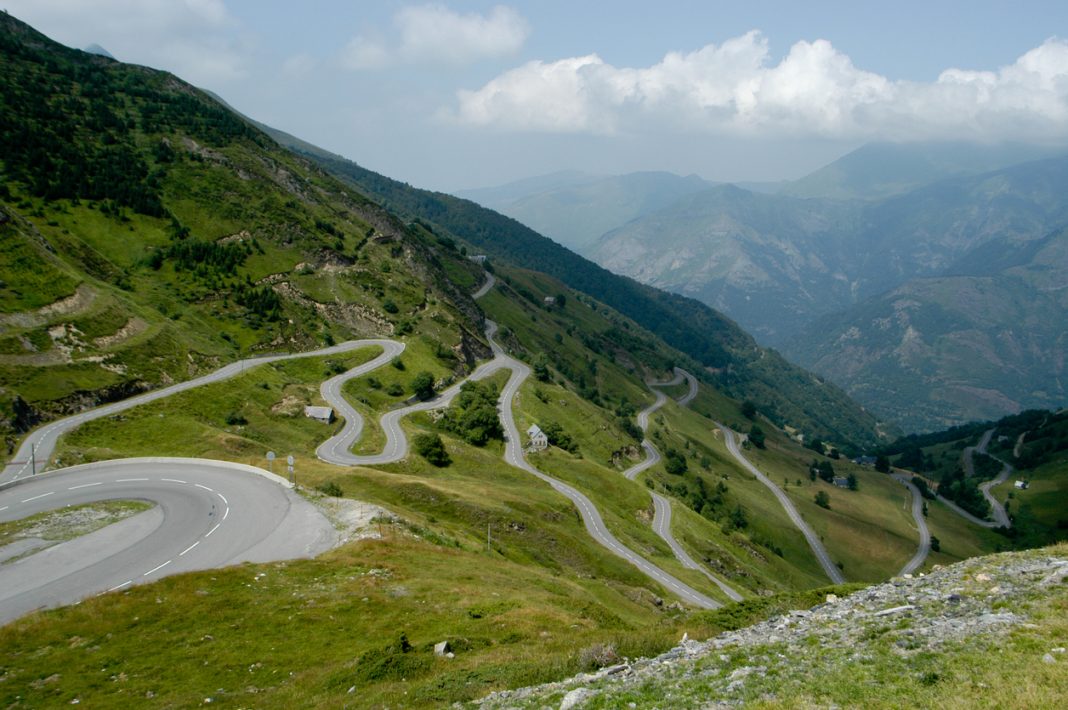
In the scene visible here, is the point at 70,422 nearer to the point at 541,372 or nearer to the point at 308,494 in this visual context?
the point at 308,494

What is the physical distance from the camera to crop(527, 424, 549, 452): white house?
123631 mm

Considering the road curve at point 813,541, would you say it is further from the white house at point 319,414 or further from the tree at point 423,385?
the white house at point 319,414

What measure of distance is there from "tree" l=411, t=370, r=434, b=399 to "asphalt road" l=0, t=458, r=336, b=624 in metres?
65.2

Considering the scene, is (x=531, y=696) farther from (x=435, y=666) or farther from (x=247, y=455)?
(x=247, y=455)

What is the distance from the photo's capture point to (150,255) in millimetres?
129250

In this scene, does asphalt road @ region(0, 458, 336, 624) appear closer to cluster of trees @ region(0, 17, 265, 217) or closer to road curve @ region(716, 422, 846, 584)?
cluster of trees @ region(0, 17, 265, 217)

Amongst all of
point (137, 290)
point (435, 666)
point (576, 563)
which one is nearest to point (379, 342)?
point (137, 290)

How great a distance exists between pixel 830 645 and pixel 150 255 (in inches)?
5699

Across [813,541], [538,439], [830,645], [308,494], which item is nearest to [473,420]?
[538,439]

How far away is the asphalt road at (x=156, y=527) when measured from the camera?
38.5m

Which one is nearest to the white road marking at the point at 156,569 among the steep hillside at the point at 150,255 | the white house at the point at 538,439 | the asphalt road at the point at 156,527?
the asphalt road at the point at 156,527

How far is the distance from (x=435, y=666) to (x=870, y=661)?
17764 millimetres

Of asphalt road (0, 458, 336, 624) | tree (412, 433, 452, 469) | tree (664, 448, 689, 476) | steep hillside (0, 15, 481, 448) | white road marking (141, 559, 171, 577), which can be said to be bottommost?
tree (664, 448, 689, 476)

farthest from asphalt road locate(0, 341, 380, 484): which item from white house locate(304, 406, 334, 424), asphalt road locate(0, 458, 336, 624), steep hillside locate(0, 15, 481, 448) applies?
white house locate(304, 406, 334, 424)
